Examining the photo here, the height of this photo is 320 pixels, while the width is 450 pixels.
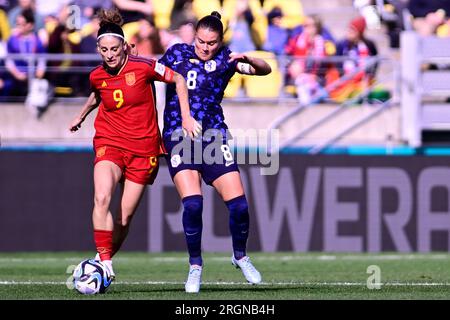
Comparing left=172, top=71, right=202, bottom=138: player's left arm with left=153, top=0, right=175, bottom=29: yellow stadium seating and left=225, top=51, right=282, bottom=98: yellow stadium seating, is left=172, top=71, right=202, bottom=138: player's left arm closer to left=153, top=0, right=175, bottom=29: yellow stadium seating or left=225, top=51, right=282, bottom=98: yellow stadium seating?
left=225, top=51, right=282, bottom=98: yellow stadium seating

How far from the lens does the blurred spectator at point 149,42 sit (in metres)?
19.2

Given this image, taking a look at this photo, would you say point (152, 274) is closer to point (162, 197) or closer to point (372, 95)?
point (162, 197)

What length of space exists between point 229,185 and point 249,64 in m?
1.09

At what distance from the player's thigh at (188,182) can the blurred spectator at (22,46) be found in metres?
8.80

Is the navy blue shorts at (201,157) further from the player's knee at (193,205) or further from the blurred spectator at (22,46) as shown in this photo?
the blurred spectator at (22,46)

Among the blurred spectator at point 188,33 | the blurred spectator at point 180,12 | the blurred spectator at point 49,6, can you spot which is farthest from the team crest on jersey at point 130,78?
the blurred spectator at point 49,6

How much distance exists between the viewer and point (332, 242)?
18.4 m

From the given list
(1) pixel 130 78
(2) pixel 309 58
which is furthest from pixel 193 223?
(2) pixel 309 58

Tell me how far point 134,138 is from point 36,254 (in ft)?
24.8

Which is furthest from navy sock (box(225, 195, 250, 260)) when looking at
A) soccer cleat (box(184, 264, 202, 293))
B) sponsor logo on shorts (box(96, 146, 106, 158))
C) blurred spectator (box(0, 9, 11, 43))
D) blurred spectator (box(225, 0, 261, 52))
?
blurred spectator (box(0, 9, 11, 43))

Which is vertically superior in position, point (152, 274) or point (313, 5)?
point (313, 5)

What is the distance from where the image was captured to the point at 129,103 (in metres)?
10.8
